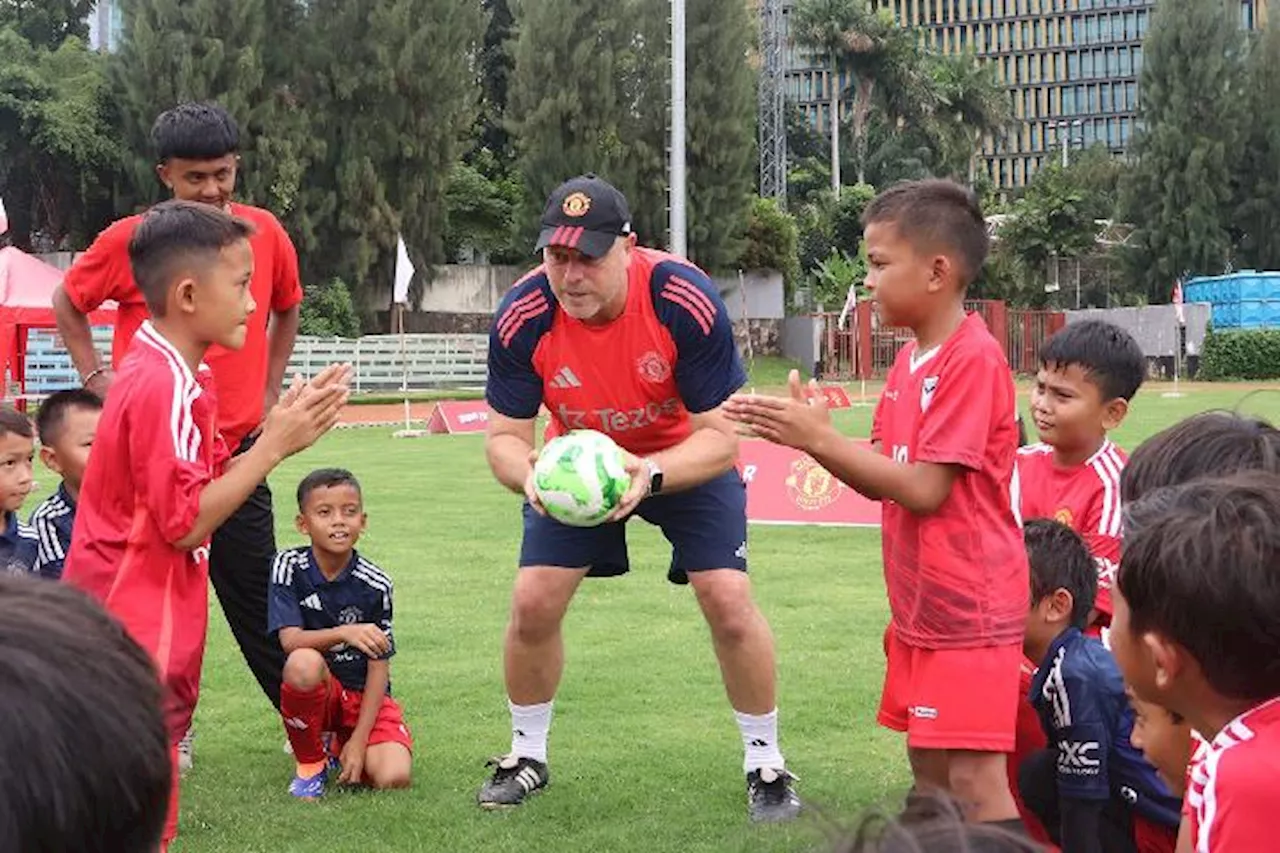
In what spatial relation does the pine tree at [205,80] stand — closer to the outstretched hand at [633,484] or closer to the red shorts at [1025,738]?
the outstretched hand at [633,484]

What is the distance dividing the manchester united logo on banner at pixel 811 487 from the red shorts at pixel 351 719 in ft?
24.6

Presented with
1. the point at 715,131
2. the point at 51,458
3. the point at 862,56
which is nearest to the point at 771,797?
the point at 51,458

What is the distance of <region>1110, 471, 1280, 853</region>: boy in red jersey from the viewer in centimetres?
255

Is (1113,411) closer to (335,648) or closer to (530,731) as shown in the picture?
(530,731)

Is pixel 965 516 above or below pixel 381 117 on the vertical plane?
below

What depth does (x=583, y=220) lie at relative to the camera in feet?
18.0

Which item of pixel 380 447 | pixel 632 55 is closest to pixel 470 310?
pixel 632 55

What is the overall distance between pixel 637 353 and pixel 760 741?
4.66ft

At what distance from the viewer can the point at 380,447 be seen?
23.2 m

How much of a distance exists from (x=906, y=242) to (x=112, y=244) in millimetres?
2986

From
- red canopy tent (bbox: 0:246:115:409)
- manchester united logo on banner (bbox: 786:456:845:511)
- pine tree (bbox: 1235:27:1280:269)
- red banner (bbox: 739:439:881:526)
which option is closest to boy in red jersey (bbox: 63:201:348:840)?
red banner (bbox: 739:439:881:526)

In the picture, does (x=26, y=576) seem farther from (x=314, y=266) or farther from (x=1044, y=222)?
(x=1044, y=222)

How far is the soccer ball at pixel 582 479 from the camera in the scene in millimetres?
5004

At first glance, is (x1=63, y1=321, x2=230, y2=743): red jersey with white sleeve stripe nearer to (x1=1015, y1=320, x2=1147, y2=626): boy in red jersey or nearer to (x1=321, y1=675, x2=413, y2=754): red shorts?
(x1=321, y1=675, x2=413, y2=754): red shorts
